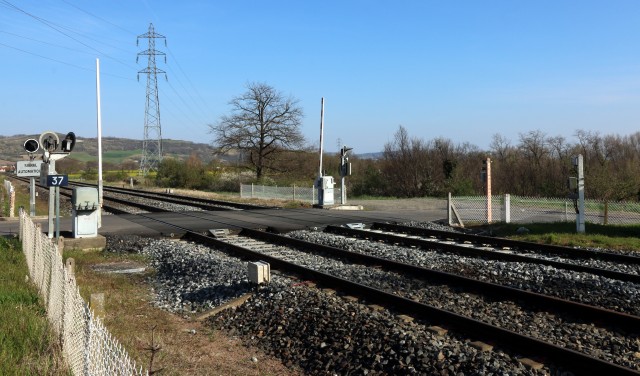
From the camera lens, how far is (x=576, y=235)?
56.4 ft

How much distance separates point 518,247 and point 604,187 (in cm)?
1744

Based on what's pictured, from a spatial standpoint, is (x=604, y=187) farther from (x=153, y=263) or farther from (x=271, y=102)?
(x=271, y=102)

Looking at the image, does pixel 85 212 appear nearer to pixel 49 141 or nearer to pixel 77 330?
pixel 49 141

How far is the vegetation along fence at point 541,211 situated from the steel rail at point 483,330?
12.0 metres

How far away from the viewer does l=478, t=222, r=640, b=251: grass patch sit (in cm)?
1586

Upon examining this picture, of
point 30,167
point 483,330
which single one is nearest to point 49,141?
point 30,167

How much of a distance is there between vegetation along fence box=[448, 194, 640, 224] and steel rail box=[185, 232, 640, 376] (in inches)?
473

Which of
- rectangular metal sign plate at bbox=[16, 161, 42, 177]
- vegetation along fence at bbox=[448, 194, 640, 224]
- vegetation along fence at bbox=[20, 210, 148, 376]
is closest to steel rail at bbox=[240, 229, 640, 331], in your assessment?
vegetation along fence at bbox=[20, 210, 148, 376]

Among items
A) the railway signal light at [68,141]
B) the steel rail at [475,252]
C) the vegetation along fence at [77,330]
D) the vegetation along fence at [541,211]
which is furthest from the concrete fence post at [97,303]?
the vegetation along fence at [541,211]

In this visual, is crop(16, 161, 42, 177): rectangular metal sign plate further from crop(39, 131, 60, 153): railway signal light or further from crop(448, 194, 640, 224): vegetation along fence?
crop(448, 194, 640, 224): vegetation along fence

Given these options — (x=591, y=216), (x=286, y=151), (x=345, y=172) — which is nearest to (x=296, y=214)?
(x=345, y=172)

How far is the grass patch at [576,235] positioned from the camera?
624 inches

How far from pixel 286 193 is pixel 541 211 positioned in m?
19.0

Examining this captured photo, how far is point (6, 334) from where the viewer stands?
698 centimetres
